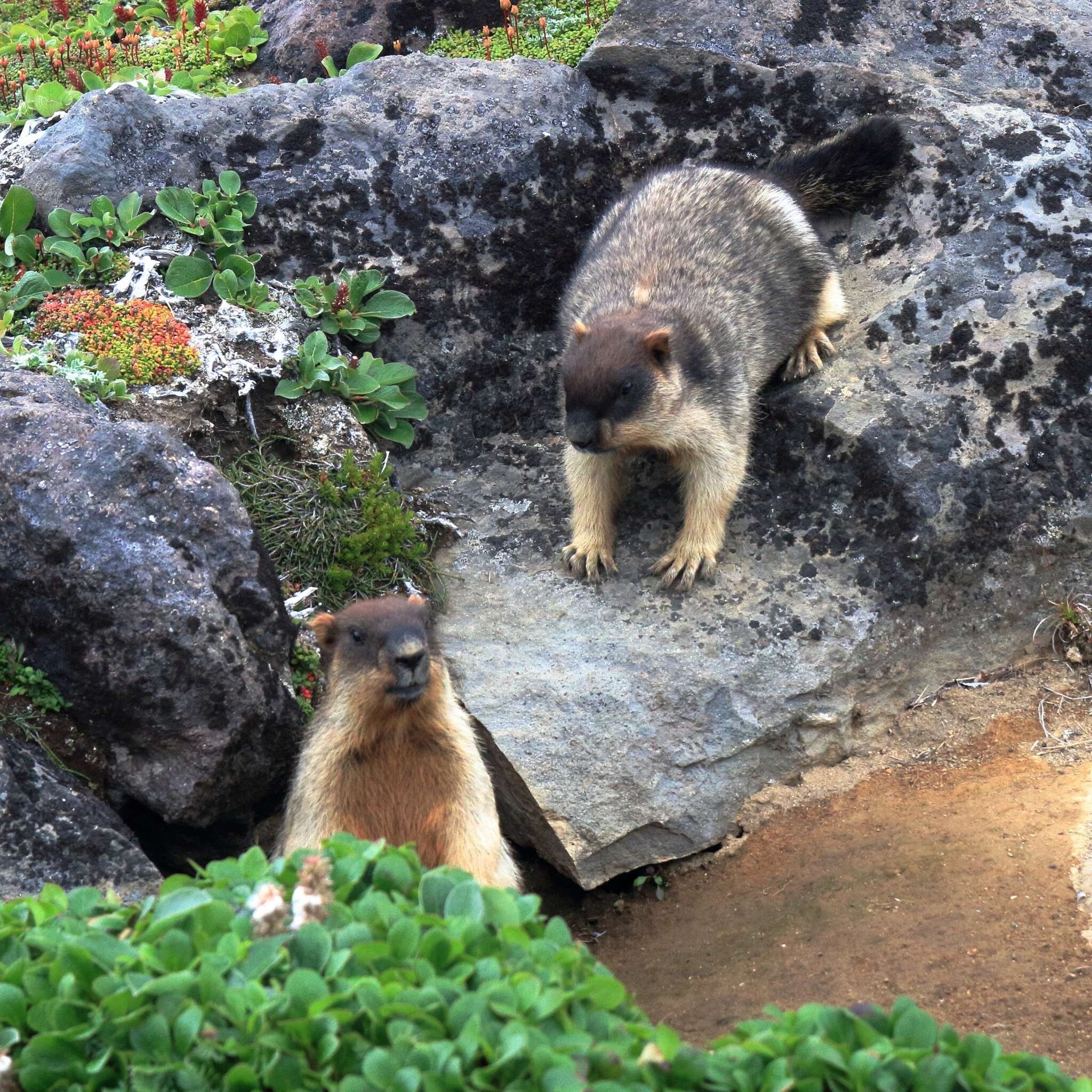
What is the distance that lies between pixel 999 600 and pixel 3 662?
534 cm

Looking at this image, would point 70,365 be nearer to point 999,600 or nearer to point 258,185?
point 258,185

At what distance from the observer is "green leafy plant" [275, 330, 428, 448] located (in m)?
7.66

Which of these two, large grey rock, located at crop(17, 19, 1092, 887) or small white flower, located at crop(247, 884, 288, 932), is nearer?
small white flower, located at crop(247, 884, 288, 932)

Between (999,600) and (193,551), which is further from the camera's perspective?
(999,600)

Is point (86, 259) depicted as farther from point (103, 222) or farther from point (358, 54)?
point (358, 54)

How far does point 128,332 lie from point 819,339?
165 inches

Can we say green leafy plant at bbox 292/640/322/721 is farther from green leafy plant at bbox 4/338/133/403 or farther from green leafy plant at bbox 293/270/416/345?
green leafy plant at bbox 293/270/416/345

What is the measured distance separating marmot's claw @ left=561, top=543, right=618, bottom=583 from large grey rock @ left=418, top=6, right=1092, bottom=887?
10 centimetres

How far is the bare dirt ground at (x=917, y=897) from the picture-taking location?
5605 millimetres

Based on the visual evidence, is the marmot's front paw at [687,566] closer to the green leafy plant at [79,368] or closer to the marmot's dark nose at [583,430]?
the marmot's dark nose at [583,430]

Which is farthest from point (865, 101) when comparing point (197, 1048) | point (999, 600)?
point (197, 1048)

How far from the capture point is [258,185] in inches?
330

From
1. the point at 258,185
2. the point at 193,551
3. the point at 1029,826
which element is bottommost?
the point at 1029,826

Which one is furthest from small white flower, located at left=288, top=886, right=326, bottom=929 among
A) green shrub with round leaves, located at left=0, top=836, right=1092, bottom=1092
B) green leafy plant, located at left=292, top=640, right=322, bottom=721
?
green leafy plant, located at left=292, top=640, right=322, bottom=721
